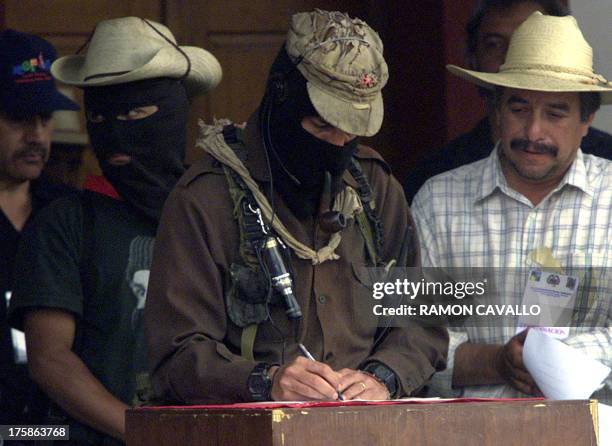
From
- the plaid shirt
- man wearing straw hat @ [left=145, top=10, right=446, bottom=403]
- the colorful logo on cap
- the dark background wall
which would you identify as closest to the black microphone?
man wearing straw hat @ [left=145, top=10, right=446, bottom=403]

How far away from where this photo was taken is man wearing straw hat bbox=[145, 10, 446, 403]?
334 centimetres

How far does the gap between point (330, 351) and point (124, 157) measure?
3.73 ft

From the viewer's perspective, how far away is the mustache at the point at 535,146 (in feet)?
14.1

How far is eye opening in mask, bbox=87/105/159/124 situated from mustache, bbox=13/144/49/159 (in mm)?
691

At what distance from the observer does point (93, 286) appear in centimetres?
414

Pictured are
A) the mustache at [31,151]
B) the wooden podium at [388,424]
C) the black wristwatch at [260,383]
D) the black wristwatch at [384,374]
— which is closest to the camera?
the wooden podium at [388,424]

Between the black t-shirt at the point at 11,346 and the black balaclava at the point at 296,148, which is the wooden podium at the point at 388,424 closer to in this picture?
the black balaclava at the point at 296,148

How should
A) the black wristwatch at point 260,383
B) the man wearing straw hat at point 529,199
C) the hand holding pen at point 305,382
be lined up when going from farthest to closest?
the man wearing straw hat at point 529,199 → the black wristwatch at point 260,383 → the hand holding pen at point 305,382

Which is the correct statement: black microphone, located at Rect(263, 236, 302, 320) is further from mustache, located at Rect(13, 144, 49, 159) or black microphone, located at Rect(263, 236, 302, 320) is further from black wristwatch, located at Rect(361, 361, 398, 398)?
mustache, located at Rect(13, 144, 49, 159)

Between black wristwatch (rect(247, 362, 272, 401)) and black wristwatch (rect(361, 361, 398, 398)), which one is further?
black wristwatch (rect(361, 361, 398, 398))

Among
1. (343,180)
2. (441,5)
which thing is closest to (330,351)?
(343,180)

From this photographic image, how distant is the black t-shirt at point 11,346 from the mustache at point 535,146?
1.56 m

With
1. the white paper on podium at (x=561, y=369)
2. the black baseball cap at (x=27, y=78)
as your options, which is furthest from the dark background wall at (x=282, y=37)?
the white paper on podium at (x=561, y=369)

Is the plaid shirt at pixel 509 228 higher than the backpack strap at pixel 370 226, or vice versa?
the backpack strap at pixel 370 226
